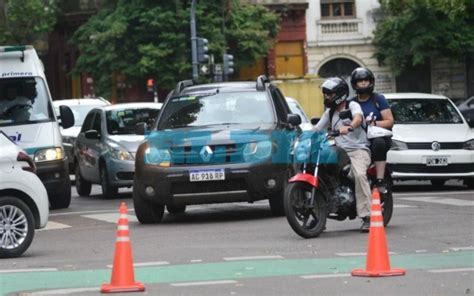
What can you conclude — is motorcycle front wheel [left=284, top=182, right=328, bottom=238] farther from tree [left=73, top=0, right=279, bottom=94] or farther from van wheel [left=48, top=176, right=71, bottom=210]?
tree [left=73, top=0, right=279, bottom=94]

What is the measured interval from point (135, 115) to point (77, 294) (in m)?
14.1

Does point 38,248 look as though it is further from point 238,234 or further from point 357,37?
point 357,37

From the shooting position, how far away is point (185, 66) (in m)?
56.8

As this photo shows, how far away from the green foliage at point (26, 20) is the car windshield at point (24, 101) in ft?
135

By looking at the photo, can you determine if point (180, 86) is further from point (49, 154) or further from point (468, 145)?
point (468, 145)

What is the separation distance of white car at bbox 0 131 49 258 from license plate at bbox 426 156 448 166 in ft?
29.2

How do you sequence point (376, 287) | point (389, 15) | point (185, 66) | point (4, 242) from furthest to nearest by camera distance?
point (389, 15), point (185, 66), point (4, 242), point (376, 287)

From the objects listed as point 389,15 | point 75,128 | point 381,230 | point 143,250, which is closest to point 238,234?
point 143,250

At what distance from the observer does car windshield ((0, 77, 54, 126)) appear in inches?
813

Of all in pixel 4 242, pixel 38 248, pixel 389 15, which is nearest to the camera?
pixel 4 242

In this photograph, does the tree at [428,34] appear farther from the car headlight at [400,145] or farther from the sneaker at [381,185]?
the sneaker at [381,185]

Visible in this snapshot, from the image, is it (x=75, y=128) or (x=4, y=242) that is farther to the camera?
(x=75, y=128)

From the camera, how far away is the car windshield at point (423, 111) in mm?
22781

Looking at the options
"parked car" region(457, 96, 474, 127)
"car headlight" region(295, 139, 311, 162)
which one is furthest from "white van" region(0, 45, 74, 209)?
"parked car" region(457, 96, 474, 127)
